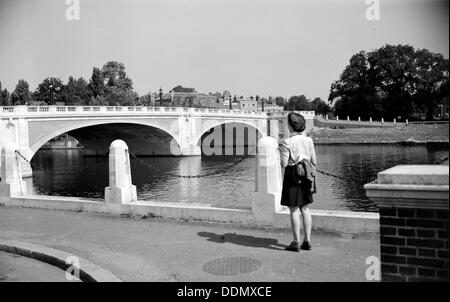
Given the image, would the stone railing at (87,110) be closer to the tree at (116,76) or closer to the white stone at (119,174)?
the white stone at (119,174)

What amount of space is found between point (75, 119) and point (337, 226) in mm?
33333

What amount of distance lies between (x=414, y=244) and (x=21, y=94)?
274ft

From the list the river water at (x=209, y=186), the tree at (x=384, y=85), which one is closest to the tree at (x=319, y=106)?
the tree at (x=384, y=85)

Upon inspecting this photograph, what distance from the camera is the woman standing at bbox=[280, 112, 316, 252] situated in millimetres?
5465

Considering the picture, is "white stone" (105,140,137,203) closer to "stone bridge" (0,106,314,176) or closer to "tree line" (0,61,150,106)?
"stone bridge" (0,106,314,176)

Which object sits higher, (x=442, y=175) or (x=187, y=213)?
(x=442, y=175)

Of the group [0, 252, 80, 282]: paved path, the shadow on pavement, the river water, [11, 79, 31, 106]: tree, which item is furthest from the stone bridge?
[11, 79, 31, 106]: tree

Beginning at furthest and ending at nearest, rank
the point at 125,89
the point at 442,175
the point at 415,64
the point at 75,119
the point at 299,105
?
1. the point at 299,105
2. the point at 125,89
3. the point at 415,64
4. the point at 75,119
5. the point at 442,175

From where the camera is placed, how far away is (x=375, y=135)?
6372cm

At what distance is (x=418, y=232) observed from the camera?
3119 mm

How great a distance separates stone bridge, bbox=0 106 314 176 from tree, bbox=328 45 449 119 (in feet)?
69.0

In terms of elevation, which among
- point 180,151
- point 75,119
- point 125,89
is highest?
point 125,89
